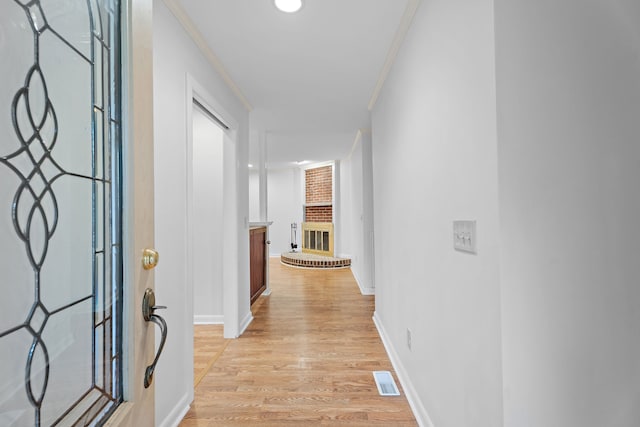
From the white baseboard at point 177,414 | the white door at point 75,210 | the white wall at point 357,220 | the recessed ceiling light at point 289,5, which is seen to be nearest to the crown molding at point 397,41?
the recessed ceiling light at point 289,5

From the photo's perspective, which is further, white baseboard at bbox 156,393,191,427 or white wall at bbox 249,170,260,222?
white wall at bbox 249,170,260,222

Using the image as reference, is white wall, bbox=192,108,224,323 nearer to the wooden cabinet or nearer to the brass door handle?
the wooden cabinet

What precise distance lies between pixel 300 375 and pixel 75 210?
2.12 meters

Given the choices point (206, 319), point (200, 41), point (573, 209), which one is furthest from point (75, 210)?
point (206, 319)

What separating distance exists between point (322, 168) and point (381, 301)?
5195mm

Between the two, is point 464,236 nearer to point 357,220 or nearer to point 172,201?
point 172,201

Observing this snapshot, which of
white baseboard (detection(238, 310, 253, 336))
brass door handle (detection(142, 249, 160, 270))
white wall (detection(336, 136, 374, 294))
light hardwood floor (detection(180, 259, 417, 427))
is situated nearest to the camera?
brass door handle (detection(142, 249, 160, 270))

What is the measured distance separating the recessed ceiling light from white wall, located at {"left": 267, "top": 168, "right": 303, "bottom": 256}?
6917 millimetres

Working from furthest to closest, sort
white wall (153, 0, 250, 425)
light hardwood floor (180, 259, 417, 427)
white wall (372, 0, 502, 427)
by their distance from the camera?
1. light hardwood floor (180, 259, 417, 427)
2. white wall (153, 0, 250, 425)
3. white wall (372, 0, 502, 427)

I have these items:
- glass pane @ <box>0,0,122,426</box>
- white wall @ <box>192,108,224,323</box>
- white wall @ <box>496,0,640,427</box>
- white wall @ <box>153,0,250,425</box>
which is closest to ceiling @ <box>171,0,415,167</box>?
white wall @ <box>153,0,250,425</box>

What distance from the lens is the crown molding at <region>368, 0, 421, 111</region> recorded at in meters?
1.78

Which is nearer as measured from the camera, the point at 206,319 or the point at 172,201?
the point at 172,201

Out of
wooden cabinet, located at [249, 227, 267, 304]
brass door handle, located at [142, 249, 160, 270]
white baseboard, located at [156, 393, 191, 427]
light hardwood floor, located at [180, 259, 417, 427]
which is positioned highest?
brass door handle, located at [142, 249, 160, 270]

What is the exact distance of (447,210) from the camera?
135 cm
